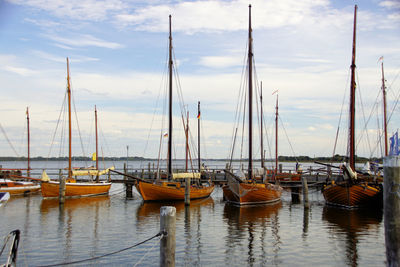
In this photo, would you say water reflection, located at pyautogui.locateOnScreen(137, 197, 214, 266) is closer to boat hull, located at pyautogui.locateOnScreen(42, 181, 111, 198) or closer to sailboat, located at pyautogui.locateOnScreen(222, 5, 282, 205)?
sailboat, located at pyautogui.locateOnScreen(222, 5, 282, 205)

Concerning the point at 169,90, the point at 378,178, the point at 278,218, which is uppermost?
the point at 169,90

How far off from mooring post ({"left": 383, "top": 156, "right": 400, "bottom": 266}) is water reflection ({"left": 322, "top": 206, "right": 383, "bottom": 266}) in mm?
5101

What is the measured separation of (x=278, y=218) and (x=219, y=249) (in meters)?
9.85

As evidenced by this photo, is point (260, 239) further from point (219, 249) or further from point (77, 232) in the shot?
point (77, 232)

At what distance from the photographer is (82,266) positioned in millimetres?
13625

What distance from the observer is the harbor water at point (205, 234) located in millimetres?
14891

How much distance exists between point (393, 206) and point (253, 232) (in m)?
11.2

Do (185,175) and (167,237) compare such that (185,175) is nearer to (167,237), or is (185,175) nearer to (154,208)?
(154,208)

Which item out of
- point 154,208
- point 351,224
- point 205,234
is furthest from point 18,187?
point 351,224

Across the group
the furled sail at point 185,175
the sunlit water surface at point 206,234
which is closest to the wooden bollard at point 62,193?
the sunlit water surface at point 206,234

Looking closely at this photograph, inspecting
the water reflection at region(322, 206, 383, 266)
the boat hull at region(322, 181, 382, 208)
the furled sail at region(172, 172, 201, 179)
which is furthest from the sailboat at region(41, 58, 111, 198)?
the boat hull at region(322, 181, 382, 208)

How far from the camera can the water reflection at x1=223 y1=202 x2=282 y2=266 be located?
15.5m

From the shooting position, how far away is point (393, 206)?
9.70 meters

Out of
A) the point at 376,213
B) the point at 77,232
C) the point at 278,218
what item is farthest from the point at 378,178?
the point at 77,232
